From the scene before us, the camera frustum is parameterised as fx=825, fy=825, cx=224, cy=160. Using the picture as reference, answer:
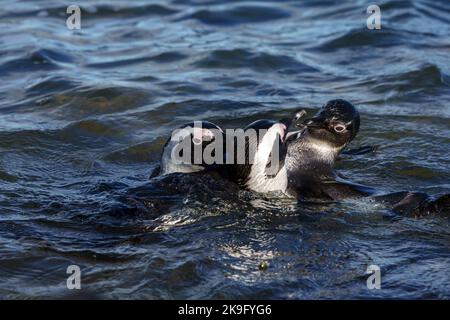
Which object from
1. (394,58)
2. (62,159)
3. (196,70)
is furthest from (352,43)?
(62,159)

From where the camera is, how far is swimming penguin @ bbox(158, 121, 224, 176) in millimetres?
6211

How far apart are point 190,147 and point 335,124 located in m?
1.36

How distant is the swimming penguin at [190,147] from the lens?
6211 mm

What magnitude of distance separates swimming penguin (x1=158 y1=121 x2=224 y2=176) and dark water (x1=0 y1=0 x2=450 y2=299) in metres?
0.15

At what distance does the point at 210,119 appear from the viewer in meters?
8.68

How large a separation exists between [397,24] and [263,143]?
6643mm

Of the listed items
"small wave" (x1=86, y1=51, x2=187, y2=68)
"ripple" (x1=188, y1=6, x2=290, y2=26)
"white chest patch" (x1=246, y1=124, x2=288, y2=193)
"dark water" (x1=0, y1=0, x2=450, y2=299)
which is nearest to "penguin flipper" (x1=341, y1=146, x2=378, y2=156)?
"dark water" (x1=0, y1=0, x2=450, y2=299)

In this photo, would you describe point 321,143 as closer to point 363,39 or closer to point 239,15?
point 363,39

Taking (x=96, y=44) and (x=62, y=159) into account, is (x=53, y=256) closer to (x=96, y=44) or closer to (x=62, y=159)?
(x=62, y=159)

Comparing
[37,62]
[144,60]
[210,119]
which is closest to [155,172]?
[210,119]

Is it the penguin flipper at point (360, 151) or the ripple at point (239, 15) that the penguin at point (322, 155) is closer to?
the penguin flipper at point (360, 151)

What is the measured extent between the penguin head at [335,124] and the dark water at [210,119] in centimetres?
46

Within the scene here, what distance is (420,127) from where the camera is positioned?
828 centimetres

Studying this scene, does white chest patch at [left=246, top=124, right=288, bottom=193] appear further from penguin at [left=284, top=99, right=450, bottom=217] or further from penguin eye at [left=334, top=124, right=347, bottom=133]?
penguin eye at [left=334, top=124, right=347, bottom=133]
